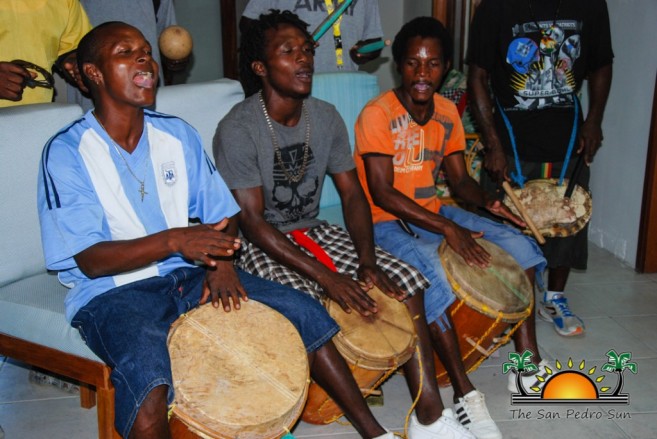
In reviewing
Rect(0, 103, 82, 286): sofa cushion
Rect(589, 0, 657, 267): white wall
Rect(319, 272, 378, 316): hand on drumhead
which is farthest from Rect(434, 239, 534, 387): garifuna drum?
Rect(589, 0, 657, 267): white wall

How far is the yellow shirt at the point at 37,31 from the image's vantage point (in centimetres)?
271

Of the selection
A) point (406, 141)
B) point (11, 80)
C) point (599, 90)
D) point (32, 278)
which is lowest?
point (32, 278)

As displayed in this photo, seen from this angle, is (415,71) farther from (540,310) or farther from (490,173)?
(540,310)

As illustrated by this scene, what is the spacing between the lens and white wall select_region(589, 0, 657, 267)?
405cm

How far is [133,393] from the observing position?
187 centimetres

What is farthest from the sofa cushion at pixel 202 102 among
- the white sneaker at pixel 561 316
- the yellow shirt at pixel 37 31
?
the white sneaker at pixel 561 316

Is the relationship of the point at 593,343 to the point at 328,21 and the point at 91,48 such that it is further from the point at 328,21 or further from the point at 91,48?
the point at 91,48

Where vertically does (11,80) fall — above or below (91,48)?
below

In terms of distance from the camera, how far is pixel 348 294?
8.00 ft

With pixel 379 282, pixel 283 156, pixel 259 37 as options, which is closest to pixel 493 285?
pixel 379 282

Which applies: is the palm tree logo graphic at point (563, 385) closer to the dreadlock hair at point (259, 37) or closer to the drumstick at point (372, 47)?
the dreadlock hair at point (259, 37)

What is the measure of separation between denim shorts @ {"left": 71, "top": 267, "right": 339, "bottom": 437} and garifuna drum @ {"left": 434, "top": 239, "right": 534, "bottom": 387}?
1.90 ft

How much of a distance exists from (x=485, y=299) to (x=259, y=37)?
1.22 m

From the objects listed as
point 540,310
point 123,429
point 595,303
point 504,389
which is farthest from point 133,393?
point 595,303
